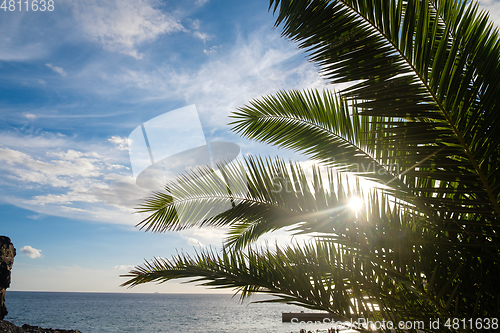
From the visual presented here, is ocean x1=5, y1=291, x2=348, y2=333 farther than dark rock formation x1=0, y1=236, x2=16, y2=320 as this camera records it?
Yes

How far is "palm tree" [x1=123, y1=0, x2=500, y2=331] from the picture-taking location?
1.66m

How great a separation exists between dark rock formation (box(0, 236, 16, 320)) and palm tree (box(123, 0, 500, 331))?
45.2 metres

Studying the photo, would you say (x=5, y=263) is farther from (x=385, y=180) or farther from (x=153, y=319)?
(x=385, y=180)

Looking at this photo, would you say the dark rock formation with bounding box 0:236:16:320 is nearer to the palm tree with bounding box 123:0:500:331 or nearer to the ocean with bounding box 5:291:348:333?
the ocean with bounding box 5:291:348:333

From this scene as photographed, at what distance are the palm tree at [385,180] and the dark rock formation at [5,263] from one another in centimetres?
4525

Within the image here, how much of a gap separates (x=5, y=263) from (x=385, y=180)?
49026mm

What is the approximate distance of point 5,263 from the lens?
119ft

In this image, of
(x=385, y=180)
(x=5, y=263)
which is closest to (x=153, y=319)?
(x=5, y=263)

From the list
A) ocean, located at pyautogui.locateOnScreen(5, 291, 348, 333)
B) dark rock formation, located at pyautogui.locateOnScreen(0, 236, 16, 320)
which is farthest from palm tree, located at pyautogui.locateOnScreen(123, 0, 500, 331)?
dark rock formation, located at pyautogui.locateOnScreen(0, 236, 16, 320)

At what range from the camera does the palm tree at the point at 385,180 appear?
5.46 ft

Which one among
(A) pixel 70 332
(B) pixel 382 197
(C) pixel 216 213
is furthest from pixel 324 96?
(A) pixel 70 332

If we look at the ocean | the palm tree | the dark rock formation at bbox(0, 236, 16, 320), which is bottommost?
the ocean

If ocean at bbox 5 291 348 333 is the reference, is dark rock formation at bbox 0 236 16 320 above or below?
above

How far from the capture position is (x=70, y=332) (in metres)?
26.5
